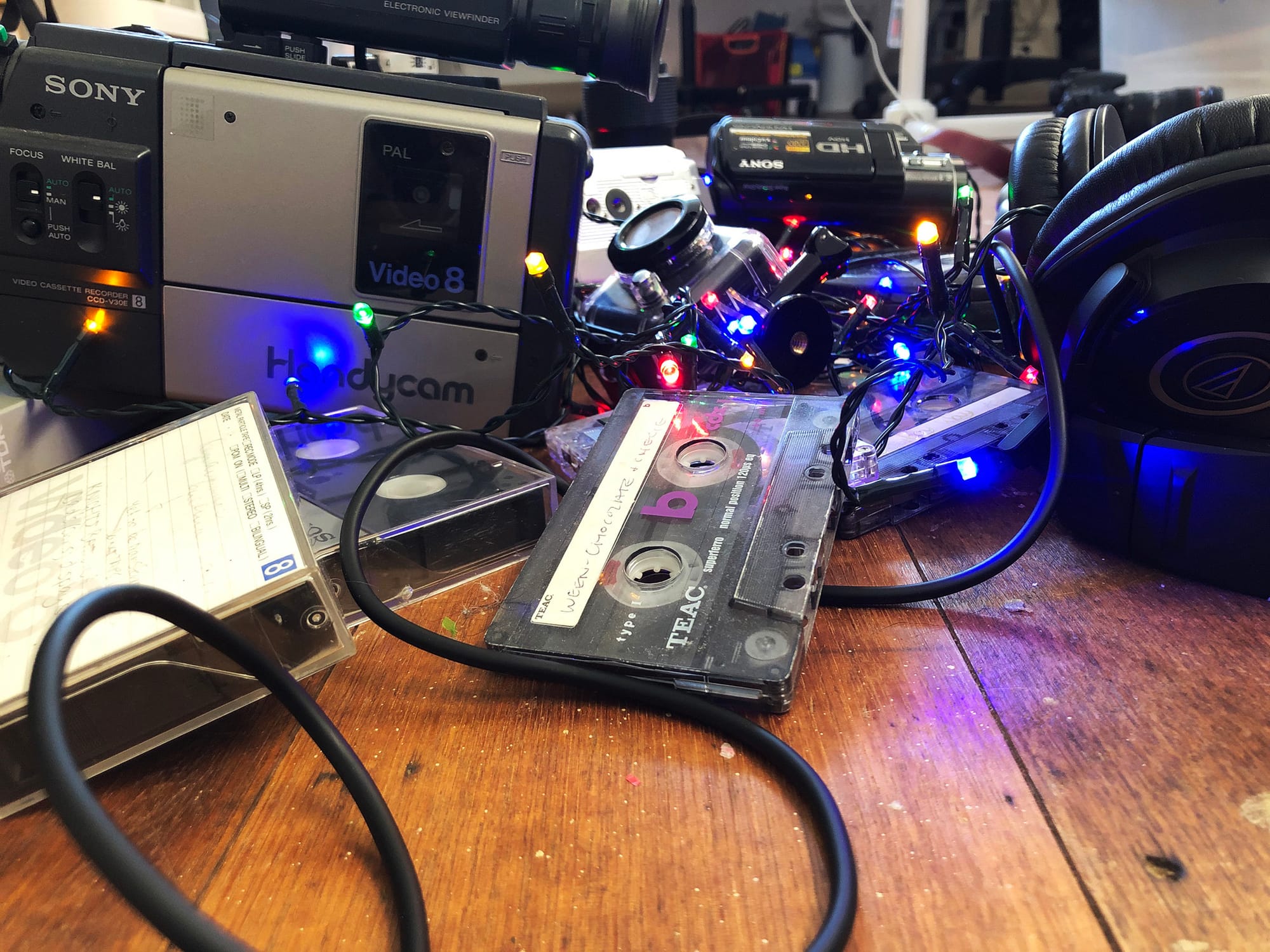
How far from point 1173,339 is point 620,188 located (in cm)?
75

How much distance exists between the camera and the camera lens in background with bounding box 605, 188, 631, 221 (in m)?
1.09

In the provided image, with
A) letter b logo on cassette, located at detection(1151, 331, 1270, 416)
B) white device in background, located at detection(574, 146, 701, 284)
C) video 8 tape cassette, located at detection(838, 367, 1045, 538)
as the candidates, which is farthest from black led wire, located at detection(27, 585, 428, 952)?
white device in background, located at detection(574, 146, 701, 284)

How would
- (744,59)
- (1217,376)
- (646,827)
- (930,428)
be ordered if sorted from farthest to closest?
(744,59) → (930,428) → (1217,376) → (646,827)

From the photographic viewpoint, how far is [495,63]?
28.8 inches

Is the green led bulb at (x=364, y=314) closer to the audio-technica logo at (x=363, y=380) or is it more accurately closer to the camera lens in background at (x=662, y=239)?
the audio-technica logo at (x=363, y=380)

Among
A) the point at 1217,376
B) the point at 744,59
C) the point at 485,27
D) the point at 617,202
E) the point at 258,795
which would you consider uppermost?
the point at 744,59

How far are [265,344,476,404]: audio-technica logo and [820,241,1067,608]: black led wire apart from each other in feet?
1.18

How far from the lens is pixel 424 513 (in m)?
0.57

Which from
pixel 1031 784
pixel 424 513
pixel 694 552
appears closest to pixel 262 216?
pixel 424 513

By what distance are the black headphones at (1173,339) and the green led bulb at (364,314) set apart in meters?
0.49

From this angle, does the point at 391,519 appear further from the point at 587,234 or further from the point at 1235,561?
the point at 587,234

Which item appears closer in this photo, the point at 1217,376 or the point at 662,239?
the point at 1217,376

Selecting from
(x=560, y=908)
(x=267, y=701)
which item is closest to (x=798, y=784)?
(x=560, y=908)

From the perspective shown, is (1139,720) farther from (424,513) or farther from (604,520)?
(424,513)
